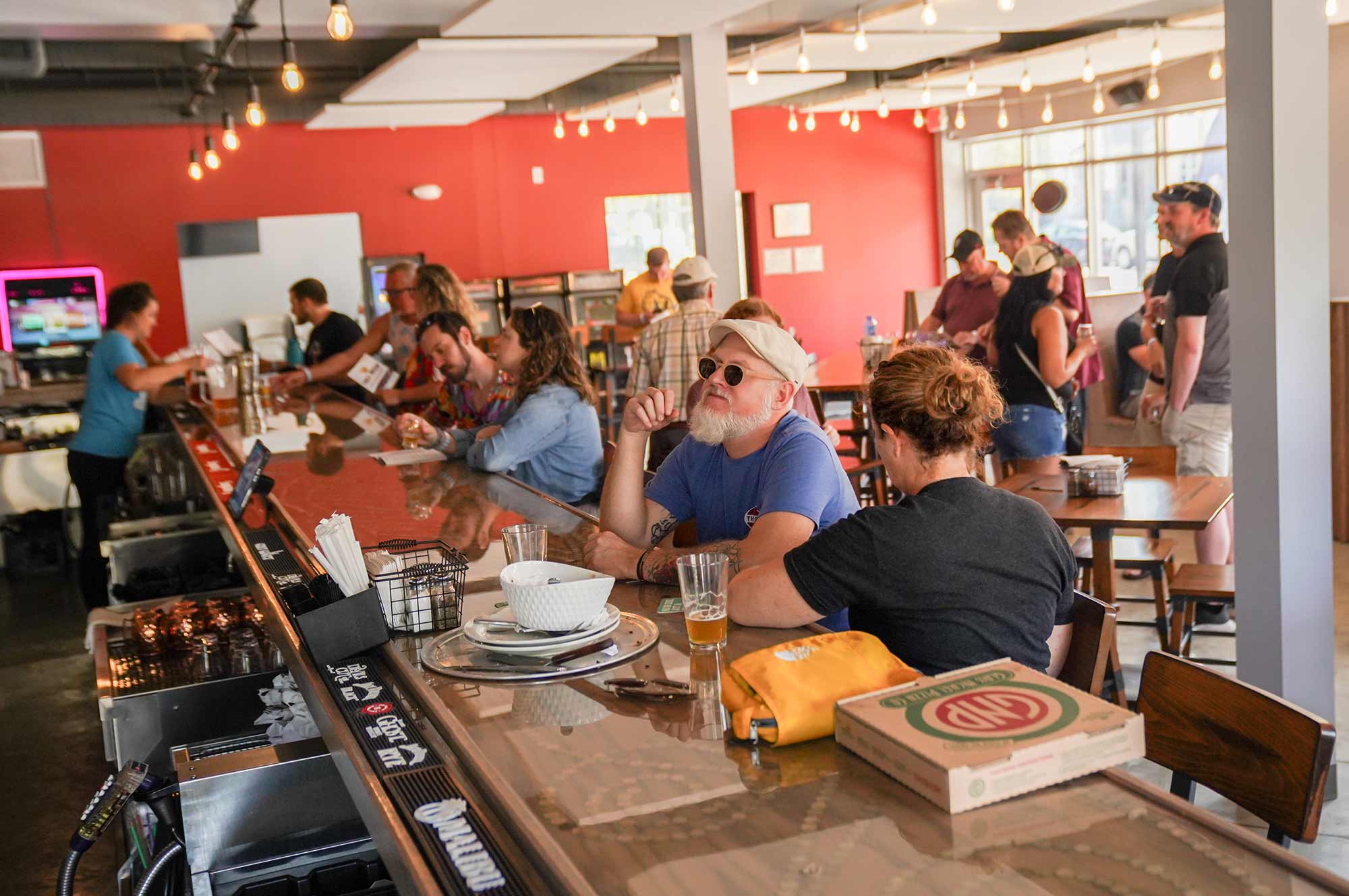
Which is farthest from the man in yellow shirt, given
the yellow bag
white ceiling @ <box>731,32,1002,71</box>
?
the yellow bag

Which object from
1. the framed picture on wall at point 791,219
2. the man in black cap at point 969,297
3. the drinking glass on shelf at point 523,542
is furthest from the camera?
the framed picture on wall at point 791,219

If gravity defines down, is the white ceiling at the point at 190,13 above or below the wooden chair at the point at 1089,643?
above

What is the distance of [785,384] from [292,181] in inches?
395

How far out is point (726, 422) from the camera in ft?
8.42

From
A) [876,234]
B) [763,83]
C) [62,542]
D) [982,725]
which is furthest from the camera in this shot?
[876,234]

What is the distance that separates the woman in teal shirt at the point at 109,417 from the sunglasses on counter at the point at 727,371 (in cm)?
410

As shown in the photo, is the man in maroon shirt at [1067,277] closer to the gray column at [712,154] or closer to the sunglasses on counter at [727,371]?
the gray column at [712,154]

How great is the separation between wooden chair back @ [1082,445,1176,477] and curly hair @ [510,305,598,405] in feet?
6.68

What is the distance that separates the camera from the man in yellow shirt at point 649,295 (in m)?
10.1

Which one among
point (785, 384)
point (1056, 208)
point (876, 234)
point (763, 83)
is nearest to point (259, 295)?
point (763, 83)

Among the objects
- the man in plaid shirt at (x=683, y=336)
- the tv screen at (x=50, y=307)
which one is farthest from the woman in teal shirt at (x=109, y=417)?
the tv screen at (x=50, y=307)

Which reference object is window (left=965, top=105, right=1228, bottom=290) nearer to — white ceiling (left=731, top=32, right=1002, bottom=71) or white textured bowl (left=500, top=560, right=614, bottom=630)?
white ceiling (left=731, top=32, right=1002, bottom=71)

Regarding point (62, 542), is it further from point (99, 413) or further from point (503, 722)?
point (503, 722)

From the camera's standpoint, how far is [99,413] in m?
6.10
